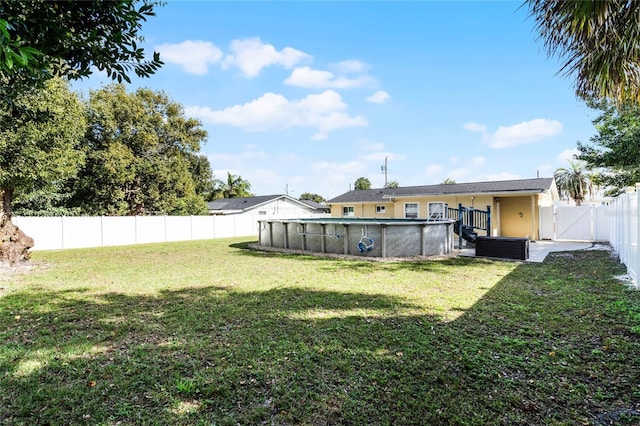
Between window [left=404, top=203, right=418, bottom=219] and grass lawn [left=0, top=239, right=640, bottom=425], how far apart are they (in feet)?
44.2

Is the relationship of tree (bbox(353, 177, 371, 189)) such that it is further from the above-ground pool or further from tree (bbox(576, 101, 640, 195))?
the above-ground pool

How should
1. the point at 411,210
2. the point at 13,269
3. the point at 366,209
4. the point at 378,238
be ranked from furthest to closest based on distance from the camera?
the point at 366,209, the point at 411,210, the point at 378,238, the point at 13,269

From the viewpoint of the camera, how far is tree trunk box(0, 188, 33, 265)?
10.5m

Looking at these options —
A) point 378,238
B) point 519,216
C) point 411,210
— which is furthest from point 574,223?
point 378,238

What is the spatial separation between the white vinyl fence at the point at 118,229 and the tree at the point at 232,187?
18825 millimetres

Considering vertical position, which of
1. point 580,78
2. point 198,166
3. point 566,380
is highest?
point 198,166

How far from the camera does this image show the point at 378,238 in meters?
11.2

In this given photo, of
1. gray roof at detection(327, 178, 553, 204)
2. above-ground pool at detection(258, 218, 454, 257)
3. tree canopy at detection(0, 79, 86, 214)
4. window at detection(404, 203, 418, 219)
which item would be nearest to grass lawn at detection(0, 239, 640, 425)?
above-ground pool at detection(258, 218, 454, 257)

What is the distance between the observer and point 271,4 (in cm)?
957

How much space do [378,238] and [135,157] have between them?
63.0 ft

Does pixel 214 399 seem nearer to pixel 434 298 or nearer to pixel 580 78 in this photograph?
pixel 434 298

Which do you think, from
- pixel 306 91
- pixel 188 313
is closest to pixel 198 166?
pixel 306 91

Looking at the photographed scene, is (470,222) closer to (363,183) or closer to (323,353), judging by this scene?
(323,353)

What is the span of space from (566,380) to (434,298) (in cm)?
291
